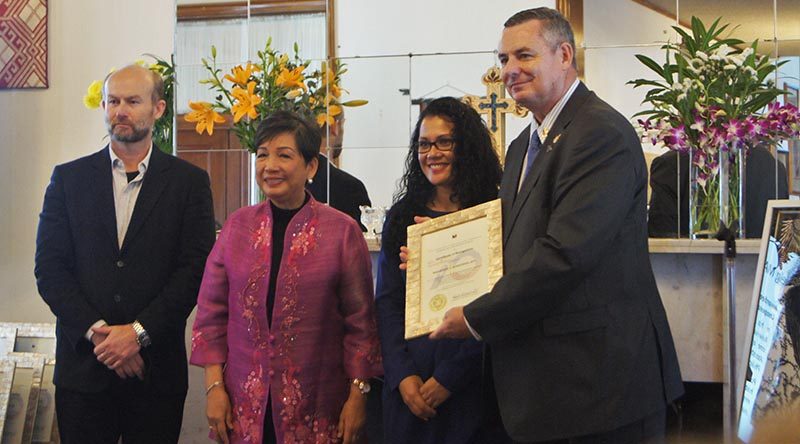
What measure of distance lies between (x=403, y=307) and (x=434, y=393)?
282mm

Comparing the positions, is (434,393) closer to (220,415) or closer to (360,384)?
(360,384)

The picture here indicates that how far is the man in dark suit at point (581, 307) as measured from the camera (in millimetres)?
2010

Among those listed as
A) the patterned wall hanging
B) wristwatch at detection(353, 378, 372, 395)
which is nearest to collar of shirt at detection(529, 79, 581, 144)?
wristwatch at detection(353, 378, 372, 395)

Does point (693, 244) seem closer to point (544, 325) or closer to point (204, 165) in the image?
point (544, 325)

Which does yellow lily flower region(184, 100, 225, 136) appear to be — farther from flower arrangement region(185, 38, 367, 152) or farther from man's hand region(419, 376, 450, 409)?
man's hand region(419, 376, 450, 409)

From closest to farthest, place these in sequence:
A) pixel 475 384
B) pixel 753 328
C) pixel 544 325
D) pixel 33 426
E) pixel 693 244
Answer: pixel 544 325, pixel 475 384, pixel 753 328, pixel 693 244, pixel 33 426

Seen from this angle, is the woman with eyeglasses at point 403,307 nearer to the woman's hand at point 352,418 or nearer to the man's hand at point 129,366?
the woman's hand at point 352,418

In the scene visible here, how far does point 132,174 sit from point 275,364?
0.91m

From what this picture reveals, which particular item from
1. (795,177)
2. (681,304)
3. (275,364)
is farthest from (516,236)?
(795,177)

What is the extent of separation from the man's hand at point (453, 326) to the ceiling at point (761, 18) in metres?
2.23

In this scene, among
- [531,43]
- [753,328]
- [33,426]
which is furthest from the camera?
[33,426]

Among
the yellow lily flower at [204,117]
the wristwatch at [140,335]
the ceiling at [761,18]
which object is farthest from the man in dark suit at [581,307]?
the yellow lily flower at [204,117]

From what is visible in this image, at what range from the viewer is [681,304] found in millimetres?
3645

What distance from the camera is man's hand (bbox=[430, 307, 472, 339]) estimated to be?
214 centimetres
